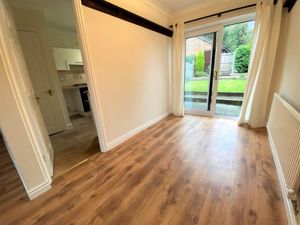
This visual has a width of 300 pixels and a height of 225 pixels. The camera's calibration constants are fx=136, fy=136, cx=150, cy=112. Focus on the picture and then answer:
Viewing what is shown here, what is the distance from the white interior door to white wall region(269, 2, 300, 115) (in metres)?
3.86

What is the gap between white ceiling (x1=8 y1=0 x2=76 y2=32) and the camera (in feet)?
7.99

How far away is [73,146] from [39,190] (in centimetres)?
107

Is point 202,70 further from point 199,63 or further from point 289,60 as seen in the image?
point 289,60

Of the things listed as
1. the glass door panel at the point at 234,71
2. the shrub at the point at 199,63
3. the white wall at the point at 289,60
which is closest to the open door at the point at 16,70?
the white wall at the point at 289,60

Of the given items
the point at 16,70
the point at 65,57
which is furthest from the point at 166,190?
the point at 65,57

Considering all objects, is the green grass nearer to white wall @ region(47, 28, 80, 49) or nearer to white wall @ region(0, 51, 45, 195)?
white wall @ region(0, 51, 45, 195)

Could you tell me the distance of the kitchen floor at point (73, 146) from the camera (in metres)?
2.03

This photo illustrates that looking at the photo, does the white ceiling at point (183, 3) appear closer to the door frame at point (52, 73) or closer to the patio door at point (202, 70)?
the patio door at point (202, 70)

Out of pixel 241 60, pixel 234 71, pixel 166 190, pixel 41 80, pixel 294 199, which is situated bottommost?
pixel 166 190

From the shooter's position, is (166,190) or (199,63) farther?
(199,63)

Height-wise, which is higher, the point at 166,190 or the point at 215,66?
the point at 215,66

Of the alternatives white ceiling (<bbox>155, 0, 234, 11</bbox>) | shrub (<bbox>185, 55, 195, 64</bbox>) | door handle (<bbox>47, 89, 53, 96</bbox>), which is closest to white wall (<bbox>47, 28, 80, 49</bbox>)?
door handle (<bbox>47, 89, 53, 96</bbox>)

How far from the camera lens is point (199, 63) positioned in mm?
3520

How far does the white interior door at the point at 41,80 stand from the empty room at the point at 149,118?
0.02 m
